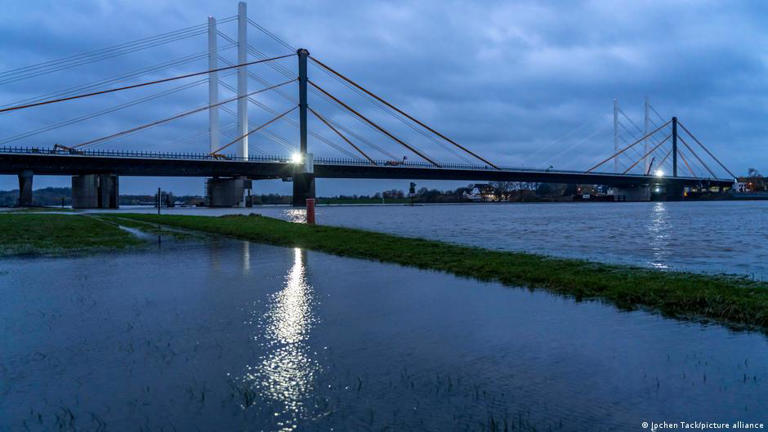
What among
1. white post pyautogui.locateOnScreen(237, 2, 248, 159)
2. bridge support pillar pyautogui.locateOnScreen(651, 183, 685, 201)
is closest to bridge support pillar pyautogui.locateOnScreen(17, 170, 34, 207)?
white post pyautogui.locateOnScreen(237, 2, 248, 159)

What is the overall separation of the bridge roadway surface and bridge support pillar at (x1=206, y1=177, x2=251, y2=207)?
2.41 meters

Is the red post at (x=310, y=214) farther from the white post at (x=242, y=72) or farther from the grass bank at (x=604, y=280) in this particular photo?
the white post at (x=242, y=72)

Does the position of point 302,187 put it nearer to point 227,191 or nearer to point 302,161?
point 302,161

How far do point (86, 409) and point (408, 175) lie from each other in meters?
91.9

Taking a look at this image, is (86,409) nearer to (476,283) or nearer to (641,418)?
(641,418)

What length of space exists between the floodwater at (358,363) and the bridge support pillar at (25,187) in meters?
78.1

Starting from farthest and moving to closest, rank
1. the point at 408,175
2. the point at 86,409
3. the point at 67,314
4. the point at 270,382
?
1. the point at 408,175
2. the point at 67,314
3. the point at 270,382
4. the point at 86,409

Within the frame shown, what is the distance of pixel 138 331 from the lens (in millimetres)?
6117

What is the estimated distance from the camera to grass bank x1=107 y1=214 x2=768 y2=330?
7305 millimetres

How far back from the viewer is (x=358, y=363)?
500 cm

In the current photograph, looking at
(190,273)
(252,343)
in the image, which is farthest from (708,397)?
(190,273)

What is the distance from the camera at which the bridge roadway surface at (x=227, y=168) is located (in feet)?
244

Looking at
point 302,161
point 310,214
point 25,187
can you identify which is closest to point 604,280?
point 310,214

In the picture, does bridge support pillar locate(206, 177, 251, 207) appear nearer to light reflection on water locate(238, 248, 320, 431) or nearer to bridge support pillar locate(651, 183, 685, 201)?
light reflection on water locate(238, 248, 320, 431)
